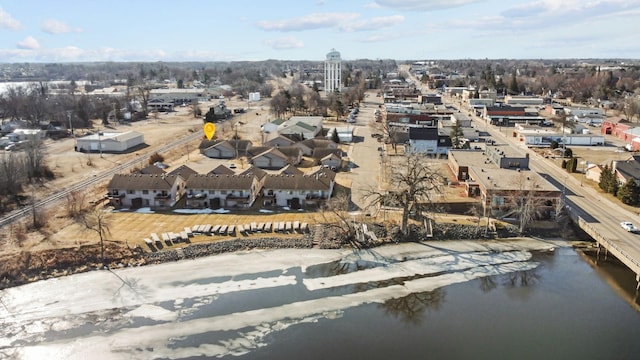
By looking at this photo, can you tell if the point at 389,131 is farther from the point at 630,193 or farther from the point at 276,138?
the point at 630,193

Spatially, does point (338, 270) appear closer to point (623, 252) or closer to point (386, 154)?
point (623, 252)

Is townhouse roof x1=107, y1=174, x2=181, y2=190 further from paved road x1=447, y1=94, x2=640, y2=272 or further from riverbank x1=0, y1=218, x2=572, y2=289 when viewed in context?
paved road x1=447, y1=94, x2=640, y2=272

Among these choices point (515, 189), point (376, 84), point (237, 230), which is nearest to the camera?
point (237, 230)

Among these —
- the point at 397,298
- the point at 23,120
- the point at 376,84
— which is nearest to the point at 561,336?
the point at 397,298

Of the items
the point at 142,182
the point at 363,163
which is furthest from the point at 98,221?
the point at 363,163

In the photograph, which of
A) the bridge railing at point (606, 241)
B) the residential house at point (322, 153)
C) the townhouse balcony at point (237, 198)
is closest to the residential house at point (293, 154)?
the residential house at point (322, 153)

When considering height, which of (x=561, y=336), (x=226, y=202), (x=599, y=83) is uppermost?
(x=599, y=83)
